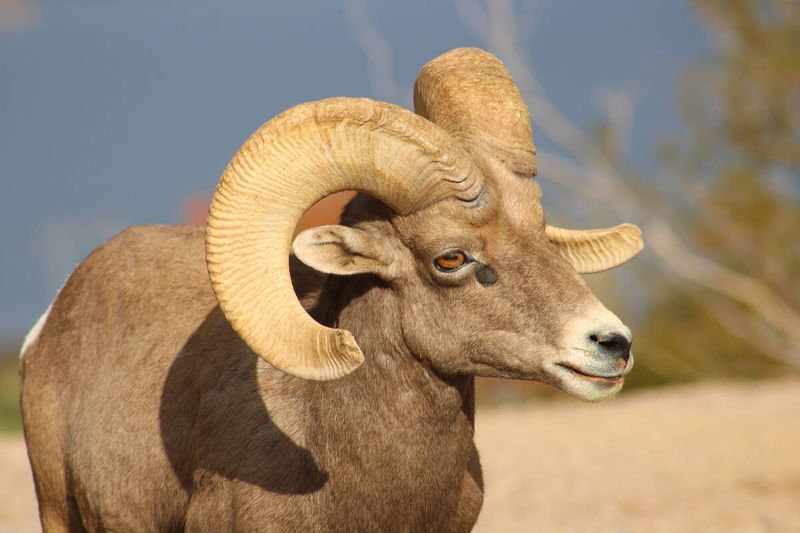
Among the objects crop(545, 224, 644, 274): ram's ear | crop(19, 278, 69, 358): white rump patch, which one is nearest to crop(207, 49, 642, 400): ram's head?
crop(545, 224, 644, 274): ram's ear

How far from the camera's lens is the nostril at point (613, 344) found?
425cm

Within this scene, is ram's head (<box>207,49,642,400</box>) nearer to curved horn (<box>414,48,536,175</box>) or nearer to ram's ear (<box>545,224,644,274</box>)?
curved horn (<box>414,48,536,175</box>)

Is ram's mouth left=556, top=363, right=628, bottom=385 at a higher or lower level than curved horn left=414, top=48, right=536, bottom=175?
lower

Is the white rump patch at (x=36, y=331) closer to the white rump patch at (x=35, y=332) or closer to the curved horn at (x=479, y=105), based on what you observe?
the white rump patch at (x=35, y=332)

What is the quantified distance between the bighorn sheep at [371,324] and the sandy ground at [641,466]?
15.7 ft

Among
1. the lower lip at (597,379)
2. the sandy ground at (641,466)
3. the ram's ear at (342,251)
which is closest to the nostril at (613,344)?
the lower lip at (597,379)

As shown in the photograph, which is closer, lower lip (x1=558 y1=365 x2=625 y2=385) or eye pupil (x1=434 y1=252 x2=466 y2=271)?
lower lip (x1=558 y1=365 x2=625 y2=385)

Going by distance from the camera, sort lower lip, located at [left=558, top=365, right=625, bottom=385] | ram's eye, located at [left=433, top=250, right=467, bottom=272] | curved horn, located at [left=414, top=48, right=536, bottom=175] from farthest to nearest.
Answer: curved horn, located at [left=414, top=48, right=536, bottom=175]
ram's eye, located at [left=433, top=250, right=467, bottom=272]
lower lip, located at [left=558, top=365, right=625, bottom=385]

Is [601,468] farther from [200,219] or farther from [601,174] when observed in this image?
[200,219]

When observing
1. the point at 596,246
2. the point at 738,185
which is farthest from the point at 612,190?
the point at 596,246

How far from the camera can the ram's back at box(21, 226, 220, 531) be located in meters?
5.37

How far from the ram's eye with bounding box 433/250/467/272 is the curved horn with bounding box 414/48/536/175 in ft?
1.80

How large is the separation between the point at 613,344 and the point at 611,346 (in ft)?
0.04

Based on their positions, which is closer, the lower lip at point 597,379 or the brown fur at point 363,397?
the lower lip at point 597,379
